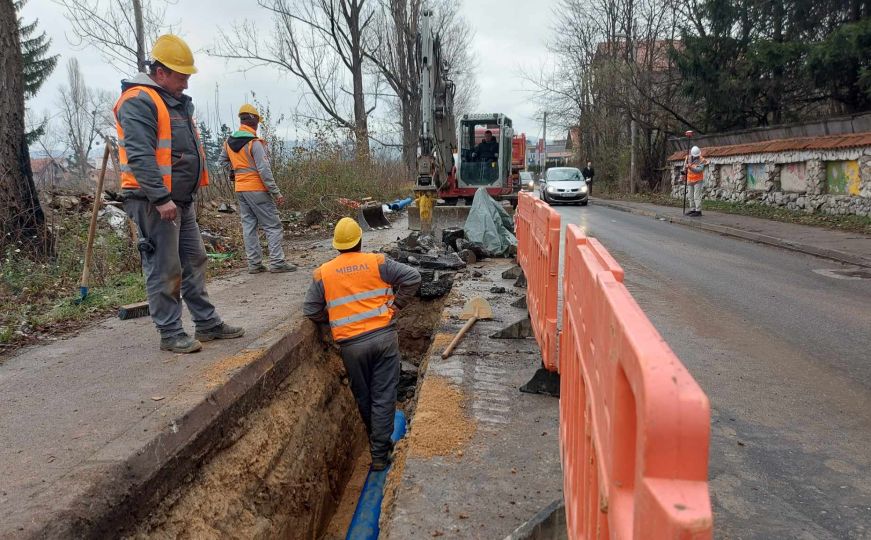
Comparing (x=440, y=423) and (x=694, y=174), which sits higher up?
(x=694, y=174)

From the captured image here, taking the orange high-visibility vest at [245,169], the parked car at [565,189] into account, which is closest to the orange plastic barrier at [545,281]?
the orange high-visibility vest at [245,169]

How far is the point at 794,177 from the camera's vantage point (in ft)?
54.6

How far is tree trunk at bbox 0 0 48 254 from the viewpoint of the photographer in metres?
7.45

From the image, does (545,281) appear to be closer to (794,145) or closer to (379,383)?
(379,383)

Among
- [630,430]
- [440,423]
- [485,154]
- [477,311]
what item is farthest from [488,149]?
[630,430]

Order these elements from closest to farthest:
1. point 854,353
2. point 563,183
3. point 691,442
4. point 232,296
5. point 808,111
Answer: point 691,442
point 854,353
point 232,296
point 808,111
point 563,183

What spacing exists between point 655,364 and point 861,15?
21098 millimetres

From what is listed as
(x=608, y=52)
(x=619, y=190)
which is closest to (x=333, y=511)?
(x=619, y=190)

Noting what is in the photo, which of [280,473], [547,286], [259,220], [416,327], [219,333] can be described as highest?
[259,220]

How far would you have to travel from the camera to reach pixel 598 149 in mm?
38406

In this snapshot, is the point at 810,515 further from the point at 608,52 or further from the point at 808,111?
the point at 608,52

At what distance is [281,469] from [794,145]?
55.5 feet

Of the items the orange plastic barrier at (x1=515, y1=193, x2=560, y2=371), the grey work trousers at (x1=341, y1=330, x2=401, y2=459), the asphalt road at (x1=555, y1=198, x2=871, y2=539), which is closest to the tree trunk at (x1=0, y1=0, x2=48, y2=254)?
the grey work trousers at (x1=341, y1=330, x2=401, y2=459)

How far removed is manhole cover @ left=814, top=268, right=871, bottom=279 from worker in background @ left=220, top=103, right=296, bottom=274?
7.67m
